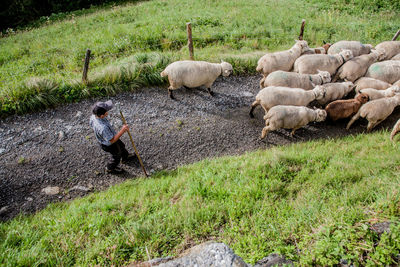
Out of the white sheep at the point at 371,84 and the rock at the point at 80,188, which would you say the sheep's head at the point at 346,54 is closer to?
the white sheep at the point at 371,84

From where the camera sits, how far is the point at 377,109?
6438 mm

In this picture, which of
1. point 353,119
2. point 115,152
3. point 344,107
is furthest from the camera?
point 353,119

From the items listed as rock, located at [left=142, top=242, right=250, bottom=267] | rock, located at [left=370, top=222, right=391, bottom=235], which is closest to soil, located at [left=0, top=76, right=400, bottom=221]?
rock, located at [left=142, top=242, right=250, bottom=267]

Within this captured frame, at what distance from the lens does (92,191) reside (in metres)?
5.33

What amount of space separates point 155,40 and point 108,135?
6.96 metres

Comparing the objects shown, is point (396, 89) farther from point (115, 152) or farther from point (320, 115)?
point (115, 152)

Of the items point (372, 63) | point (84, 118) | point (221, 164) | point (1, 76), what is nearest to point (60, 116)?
point (84, 118)

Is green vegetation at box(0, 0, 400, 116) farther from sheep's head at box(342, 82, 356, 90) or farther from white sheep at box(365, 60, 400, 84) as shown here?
white sheep at box(365, 60, 400, 84)

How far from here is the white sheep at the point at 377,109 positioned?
6.45 metres

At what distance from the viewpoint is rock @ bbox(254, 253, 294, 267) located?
9.67 ft

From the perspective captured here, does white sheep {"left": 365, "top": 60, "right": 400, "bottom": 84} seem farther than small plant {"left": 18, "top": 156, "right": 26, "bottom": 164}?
Yes

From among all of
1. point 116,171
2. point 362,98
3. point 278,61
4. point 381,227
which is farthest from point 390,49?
point 116,171

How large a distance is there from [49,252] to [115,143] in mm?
2435

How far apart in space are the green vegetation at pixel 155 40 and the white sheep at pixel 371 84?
11.4ft
